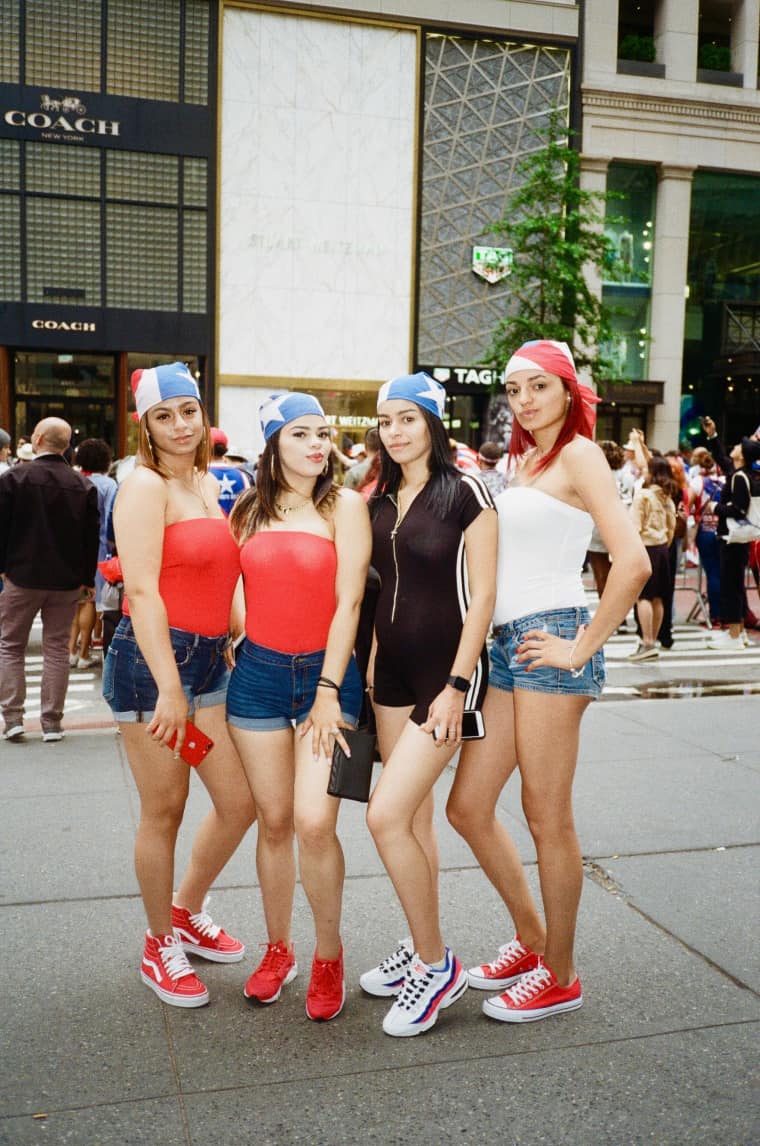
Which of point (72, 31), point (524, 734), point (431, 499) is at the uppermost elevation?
point (72, 31)

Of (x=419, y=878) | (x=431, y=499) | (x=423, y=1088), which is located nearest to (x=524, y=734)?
(x=419, y=878)

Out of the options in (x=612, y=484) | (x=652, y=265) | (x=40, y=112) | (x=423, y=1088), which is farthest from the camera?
(x=652, y=265)

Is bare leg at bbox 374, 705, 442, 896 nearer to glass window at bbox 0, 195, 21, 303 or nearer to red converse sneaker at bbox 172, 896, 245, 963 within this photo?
red converse sneaker at bbox 172, 896, 245, 963

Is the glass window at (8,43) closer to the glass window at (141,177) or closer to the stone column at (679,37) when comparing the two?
the glass window at (141,177)

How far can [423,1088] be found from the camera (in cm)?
294

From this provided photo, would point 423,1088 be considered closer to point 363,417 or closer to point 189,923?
point 189,923

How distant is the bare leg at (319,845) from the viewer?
127 inches

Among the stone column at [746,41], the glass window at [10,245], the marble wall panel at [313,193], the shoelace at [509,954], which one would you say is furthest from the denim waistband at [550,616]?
the stone column at [746,41]

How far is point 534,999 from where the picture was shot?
335 cm

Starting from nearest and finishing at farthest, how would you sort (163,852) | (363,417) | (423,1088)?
(423,1088) < (163,852) < (363,417)

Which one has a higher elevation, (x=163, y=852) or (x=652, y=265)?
(x=652, y=265)

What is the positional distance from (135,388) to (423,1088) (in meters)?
2.32

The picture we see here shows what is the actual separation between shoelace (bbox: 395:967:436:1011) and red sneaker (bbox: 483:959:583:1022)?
0.23 meters

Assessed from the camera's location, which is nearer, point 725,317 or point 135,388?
point 135,388
